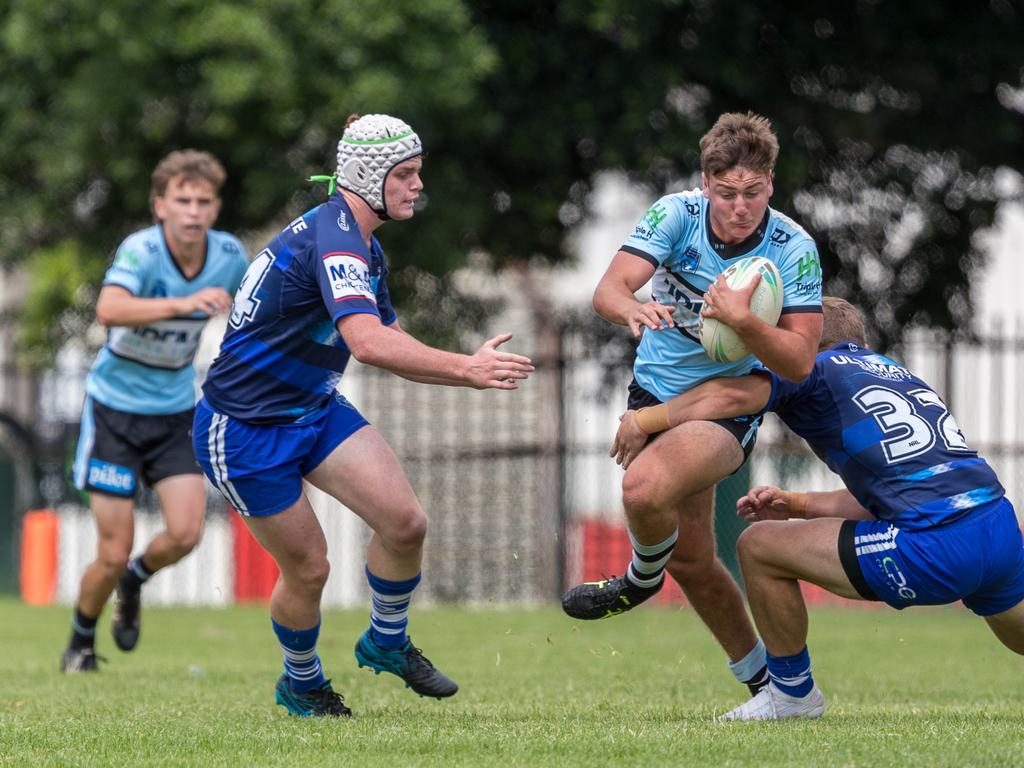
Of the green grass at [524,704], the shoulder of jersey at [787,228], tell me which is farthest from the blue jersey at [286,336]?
the shoulder of jersey at [787,228]

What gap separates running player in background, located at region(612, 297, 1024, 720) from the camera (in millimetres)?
5801

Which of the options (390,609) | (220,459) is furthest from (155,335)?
(390,609)

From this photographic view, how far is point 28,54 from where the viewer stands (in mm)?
14469

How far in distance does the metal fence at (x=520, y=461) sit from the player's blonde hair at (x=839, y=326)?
9676 millimetres

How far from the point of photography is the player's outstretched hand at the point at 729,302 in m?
5.82

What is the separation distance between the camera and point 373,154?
20.6 feet

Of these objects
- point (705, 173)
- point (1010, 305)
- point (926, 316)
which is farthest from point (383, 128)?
point (1010, 305)

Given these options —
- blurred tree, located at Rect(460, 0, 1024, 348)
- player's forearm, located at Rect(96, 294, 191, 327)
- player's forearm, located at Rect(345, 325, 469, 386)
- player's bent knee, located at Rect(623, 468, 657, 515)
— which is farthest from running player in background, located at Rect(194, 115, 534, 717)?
blurred tree, located at Rect(460, 0, 1024, 348)

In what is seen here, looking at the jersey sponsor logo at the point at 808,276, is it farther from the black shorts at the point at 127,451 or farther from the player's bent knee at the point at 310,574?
the black shorts at the point at 127,451

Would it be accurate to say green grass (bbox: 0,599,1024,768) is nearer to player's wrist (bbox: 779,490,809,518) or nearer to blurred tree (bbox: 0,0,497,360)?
player's wrist (bbox: 779,490,809,518)

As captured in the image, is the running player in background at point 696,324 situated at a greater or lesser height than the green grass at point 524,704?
greater

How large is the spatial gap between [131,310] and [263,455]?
8.10ft

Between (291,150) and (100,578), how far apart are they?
6448 millimetres

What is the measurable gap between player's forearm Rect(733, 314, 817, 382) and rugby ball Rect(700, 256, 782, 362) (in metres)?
0.07
